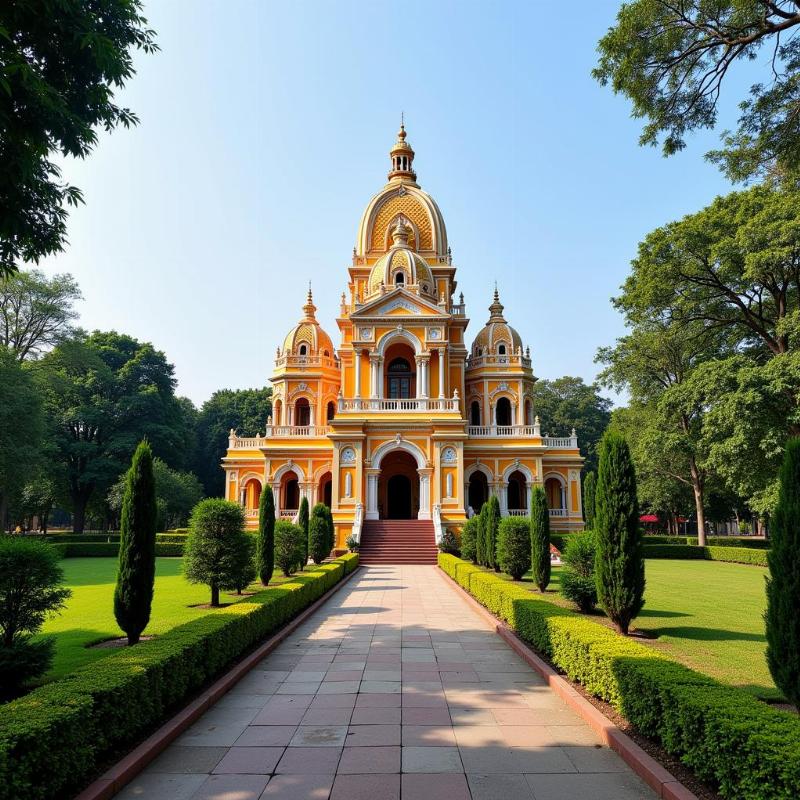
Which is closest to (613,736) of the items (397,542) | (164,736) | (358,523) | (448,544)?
(164,736)

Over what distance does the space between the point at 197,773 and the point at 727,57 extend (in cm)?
1316

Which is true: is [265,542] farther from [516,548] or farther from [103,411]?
[103,411]

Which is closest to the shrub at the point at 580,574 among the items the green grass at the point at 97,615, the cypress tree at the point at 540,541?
the cypress tree at the point at 540,541

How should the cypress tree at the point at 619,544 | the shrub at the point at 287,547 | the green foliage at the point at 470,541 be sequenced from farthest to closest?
the green foliage at the point at 470,541, the shrub at the point at 287,547, the cypress tree at the point at 619,544

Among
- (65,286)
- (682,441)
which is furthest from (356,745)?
(65,286)

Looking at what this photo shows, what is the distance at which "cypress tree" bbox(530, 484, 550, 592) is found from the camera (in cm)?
1434

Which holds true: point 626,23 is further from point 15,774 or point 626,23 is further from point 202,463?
point 202,463

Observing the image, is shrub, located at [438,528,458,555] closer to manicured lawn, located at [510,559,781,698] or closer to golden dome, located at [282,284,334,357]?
manicured lawn, located at [510,559,781,698]

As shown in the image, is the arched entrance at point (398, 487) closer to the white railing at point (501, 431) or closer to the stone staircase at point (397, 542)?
the white railing at point (501, 431)

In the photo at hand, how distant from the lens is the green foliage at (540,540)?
14.3 meters

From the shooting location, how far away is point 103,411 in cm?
4169

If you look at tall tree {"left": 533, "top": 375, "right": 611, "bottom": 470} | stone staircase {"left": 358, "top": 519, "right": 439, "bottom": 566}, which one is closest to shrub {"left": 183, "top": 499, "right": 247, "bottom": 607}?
stone staircase {"left": 358, "top": 519, "right": 439, "bottom": 566}

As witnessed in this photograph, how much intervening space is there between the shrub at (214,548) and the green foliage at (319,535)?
29.0ft

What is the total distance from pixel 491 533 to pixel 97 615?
11373 millimetres
